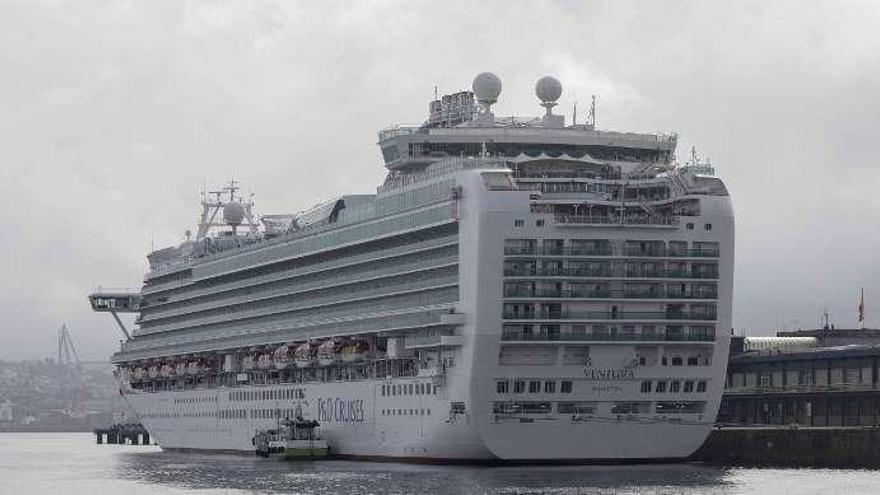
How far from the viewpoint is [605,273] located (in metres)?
94.3

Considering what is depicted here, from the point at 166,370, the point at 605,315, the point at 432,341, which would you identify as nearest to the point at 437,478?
the point at 432,341

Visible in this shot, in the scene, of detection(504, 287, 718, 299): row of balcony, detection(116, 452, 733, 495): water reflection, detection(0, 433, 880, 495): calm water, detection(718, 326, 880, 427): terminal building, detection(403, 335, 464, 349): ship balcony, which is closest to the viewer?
detection(0, 433, 880, 495): calm water

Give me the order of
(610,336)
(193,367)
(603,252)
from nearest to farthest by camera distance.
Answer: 1. (610,336)
2. (603,252)
3. (193,367)

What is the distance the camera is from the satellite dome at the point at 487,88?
10844 centimetres

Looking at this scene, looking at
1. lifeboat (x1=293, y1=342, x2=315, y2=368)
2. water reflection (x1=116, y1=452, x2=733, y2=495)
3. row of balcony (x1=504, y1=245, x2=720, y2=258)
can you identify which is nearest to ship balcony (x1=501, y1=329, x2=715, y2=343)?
row of balcony (x1=504, y1=245, x2=720, y2=258)

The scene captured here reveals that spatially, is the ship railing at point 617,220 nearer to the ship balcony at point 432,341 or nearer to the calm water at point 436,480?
the ship balcony at point 432,341

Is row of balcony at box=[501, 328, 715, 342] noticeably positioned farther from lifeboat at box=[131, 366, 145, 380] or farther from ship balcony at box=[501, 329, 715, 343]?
lifeboat at box=[131, 366, 145, 380]

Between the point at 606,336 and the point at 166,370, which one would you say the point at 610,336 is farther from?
the point at 166,370

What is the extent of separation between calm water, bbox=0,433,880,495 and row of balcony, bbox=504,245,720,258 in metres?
10.2

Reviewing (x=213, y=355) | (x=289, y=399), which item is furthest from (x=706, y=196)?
(x=213, y=355)

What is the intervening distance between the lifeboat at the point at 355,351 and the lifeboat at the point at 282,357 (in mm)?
8840

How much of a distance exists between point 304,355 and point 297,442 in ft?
16.8

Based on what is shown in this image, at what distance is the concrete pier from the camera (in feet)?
315

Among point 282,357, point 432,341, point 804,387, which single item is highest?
point 432,341
